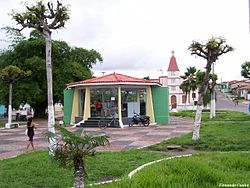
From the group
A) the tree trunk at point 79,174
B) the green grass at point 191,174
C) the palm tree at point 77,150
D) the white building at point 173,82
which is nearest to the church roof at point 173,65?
the white building at point 173,82

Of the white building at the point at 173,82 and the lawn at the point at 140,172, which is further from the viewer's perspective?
the white building at the point at 173,82

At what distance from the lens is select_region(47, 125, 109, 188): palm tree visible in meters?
5.70

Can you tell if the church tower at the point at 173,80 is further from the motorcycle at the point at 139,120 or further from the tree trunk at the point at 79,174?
the tree trunk at the point at 79,174

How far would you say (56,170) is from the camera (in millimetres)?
8945

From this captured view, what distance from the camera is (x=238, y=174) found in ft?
24.8

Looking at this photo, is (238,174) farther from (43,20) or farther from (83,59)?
(83,59)

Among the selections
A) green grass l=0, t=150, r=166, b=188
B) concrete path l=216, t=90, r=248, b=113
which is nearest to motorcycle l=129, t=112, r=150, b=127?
green grass l=0, t=150, r=166, b=188

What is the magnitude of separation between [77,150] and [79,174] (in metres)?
0.39

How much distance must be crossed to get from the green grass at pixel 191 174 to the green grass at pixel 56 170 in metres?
1.08

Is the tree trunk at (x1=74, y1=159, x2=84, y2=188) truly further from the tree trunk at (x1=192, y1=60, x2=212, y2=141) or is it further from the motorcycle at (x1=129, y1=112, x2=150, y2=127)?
the motorcycle at (x1=129, y1=112, x2=150, y2=127)

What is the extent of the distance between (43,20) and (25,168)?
4.65m

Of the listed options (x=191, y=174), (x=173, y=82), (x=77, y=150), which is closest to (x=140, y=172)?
(x=191, y=174)

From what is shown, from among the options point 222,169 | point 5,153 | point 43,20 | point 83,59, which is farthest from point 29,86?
point 222,169

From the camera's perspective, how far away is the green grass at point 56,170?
793 cm
